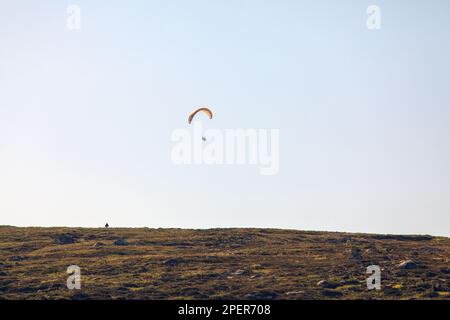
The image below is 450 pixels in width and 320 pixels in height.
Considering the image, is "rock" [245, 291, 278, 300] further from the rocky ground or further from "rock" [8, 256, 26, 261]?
"rock" [8, 256, 26, 261]

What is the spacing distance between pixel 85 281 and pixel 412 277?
28.9 metres

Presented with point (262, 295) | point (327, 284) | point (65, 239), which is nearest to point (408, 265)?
point (327, 284)

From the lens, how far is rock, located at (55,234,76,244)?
9269 cm

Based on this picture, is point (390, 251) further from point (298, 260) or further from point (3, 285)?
point (3, 285)

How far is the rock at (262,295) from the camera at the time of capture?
193 ft

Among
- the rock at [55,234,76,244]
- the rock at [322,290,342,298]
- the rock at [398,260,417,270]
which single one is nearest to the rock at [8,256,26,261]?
the rock at [55,234,76,244]

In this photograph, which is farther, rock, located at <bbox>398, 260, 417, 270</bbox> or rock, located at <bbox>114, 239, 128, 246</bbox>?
rock, located at <bbox>114, 239, 128, 246</bbox>

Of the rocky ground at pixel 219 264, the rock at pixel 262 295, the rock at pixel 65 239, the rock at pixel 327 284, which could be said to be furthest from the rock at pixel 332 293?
the rock at pixel 65 239

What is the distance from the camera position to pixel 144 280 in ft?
218

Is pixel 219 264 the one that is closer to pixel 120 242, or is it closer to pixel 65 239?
pixel 120 242

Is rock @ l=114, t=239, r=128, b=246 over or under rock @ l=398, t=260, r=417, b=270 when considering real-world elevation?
over
